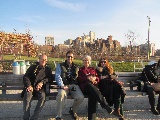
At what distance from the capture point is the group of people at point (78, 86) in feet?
15.6

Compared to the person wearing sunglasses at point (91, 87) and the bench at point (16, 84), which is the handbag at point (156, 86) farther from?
the person wearing sunglasses at point (91, 87)

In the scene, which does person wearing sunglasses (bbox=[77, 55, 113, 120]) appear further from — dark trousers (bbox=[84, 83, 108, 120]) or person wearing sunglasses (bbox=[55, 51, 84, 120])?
person wearing sunglasses (bbox=[55, 51, 84, 120])

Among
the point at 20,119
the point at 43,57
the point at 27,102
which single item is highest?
the point at 43,57

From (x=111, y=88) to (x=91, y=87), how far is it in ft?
1.46

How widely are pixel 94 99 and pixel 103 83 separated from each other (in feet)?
1.71

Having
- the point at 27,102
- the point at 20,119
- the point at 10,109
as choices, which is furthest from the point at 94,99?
the point at 10,109

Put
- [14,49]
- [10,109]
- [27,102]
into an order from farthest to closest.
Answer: [14,49]
[10,109]
[27,102]

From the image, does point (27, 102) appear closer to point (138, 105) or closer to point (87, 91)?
point (87, 91)

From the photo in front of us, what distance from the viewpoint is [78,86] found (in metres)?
5.32

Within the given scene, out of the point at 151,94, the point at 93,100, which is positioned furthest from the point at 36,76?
the point at 151,94

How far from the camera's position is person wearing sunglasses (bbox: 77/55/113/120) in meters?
4.70

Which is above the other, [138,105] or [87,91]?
[87,91]

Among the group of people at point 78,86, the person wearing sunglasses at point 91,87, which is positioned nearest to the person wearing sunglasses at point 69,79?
the group of people at point 78,86

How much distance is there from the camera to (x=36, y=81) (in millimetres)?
5102
